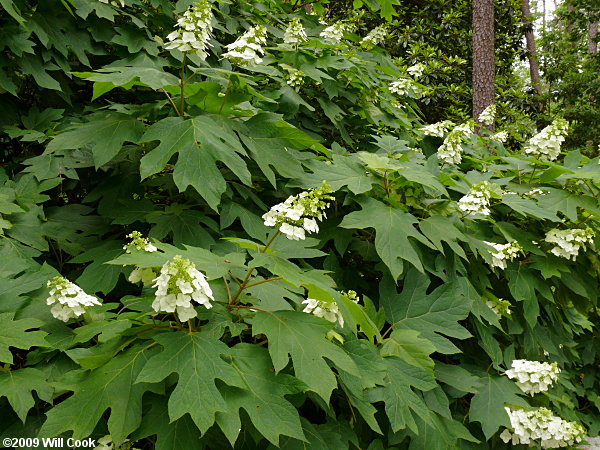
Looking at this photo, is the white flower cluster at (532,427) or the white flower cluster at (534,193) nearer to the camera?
the white flower cluster at (532,427)

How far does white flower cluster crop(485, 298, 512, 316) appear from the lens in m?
2.58

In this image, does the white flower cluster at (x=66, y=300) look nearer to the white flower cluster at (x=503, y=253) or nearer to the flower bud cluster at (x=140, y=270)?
the flower bud cluster at (x=140, y=270)

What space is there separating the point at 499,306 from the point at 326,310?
136 centimetres

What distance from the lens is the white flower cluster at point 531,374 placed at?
2.61 m

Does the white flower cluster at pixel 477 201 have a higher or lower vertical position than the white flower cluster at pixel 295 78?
lower

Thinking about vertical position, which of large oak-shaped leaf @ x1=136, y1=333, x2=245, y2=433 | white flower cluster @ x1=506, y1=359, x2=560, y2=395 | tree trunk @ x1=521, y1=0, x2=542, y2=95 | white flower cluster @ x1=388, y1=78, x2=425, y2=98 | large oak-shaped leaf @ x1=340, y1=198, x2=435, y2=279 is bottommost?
white flower cluster @ x1=506, y1=359, x2=560, y2=395

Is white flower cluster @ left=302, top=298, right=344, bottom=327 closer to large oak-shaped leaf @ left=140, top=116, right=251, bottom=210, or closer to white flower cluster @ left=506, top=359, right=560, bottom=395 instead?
large oak-shaped leaf @ left=140, top=116, right=251, bottom=210

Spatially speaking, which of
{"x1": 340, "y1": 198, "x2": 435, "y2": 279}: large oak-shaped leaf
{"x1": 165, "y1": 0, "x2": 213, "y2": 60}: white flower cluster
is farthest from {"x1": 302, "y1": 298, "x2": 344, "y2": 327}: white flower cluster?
{"x1": 165, "y1": 0, "x2": 213, "y2": 60}: white flower cluster

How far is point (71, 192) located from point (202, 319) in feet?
5.05

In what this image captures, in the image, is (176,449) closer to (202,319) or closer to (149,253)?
(202,319)

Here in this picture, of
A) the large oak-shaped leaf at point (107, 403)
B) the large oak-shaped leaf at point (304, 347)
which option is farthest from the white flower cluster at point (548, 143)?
the large oak-shaped leaf at point (107, 403)

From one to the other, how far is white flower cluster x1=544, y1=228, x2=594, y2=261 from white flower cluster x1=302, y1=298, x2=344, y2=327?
1.65m

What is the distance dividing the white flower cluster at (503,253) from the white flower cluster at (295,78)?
141cm

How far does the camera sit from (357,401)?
1694mm
